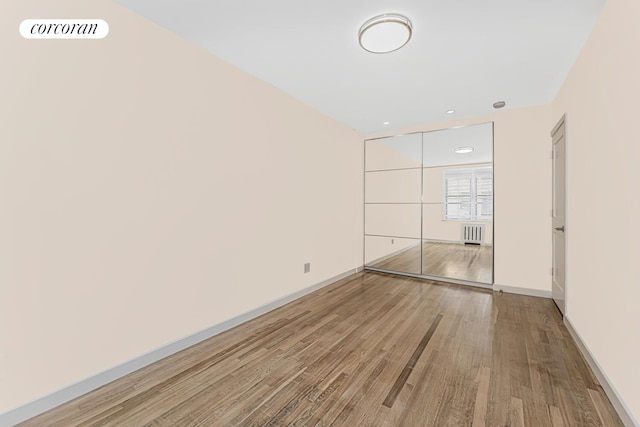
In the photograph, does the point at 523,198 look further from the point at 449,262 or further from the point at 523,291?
the point at 449,262

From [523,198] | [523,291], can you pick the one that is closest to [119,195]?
[523,198]

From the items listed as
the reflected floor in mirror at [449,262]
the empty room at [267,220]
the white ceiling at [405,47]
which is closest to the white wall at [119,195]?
the empty room at [267,220]

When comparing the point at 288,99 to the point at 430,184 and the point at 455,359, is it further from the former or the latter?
the point at 430,184

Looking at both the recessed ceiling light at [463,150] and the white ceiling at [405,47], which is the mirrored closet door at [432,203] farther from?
the white ceiling at [405,47]

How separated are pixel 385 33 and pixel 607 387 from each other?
113 inches

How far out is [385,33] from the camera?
6.84 feet

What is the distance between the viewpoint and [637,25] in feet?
4.76

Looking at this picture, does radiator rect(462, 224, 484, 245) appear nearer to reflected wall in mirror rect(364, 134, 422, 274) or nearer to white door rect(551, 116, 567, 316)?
reflected wall in mirror rect(364, 134, 422, 274)

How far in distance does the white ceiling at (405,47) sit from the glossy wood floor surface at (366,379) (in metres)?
2.60

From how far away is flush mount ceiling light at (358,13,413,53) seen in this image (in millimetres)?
1965

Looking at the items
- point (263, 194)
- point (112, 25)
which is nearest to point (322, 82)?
point (263, 194)

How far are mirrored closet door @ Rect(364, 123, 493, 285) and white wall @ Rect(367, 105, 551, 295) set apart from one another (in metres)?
0.27

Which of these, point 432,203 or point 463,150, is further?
point 463,150

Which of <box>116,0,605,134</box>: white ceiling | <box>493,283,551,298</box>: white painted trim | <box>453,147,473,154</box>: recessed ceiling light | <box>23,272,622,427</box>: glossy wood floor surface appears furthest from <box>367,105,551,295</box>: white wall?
<box>453,147,473,154</box>: recessed ceiling light
